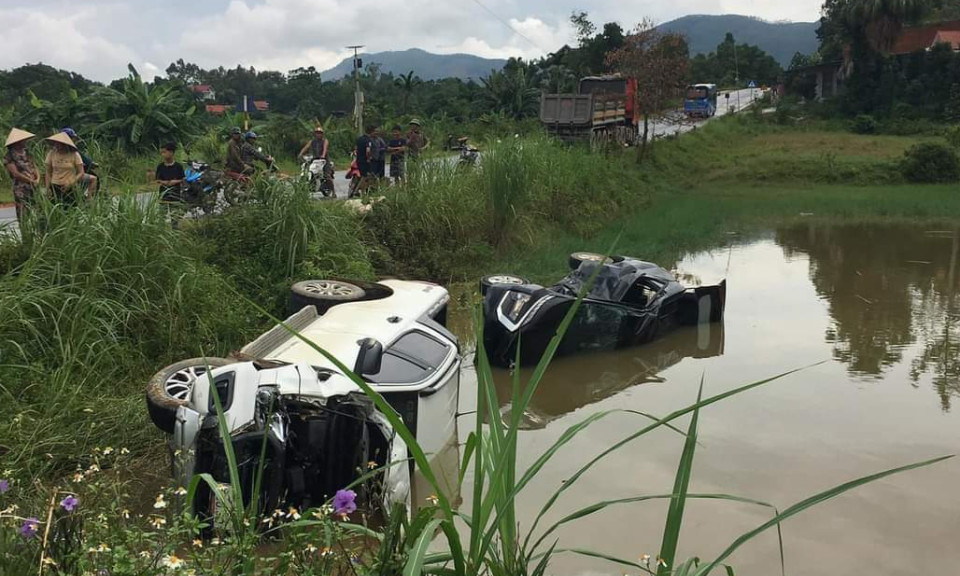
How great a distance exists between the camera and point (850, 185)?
73.8 feet

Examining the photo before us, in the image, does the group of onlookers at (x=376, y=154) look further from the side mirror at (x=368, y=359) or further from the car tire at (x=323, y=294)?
the side mirror at (x=368, y=359)

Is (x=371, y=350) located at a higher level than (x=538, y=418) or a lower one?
higher

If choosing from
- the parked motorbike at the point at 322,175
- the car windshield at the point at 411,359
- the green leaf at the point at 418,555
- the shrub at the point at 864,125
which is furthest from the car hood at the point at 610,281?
the shrub at the point at 864,125

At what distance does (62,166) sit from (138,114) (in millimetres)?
12078

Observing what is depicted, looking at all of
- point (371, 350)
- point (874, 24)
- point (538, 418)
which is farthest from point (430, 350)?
point (874, 24)

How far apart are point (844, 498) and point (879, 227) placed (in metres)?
12.5

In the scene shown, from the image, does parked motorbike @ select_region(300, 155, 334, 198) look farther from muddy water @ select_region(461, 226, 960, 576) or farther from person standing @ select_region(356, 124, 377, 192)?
muddy water @ select_region(461, 226, 960, 576)

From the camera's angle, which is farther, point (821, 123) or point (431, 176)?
point (821, 123)

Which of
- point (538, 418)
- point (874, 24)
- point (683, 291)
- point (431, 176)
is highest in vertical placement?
point (874, 24)

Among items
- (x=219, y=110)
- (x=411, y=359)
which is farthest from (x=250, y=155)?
(x=219, y=110)

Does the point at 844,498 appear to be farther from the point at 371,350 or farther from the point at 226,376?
the point at 226,376

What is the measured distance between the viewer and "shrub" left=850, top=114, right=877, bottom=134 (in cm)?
3334

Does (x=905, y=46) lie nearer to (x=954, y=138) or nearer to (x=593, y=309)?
(x=954, y=138)

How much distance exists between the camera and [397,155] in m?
12.8
